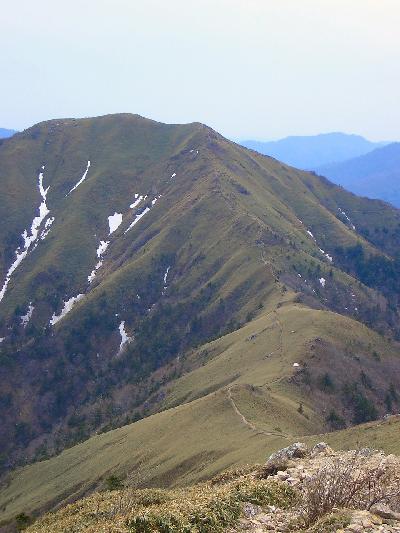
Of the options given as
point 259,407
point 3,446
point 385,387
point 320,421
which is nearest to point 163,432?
point 259,407

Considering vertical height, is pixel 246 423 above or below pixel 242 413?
below

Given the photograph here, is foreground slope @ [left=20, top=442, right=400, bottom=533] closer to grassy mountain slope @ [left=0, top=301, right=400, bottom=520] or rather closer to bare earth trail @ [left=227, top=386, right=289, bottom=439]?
grassy mountain slope @ [left=0, top=301, right=400, bottom=520]

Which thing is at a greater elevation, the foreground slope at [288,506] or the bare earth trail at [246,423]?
the foreground slope at [288,506]

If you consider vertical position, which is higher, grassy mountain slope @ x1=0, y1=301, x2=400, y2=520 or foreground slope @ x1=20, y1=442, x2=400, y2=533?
foreground slope @ x1=20, y1=442, x2=400, y2=533

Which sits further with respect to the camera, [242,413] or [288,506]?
[242,413]

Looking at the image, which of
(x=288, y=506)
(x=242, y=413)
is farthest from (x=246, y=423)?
(x=288, y=506)

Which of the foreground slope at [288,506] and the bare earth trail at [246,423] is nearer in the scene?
the foreground slope at [288,506]

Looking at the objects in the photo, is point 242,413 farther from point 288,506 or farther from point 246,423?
point 288,506

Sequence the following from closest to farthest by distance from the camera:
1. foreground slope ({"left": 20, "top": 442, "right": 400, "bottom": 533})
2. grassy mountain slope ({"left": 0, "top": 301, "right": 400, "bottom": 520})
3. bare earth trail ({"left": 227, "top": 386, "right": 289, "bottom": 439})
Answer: foreground slope ({"left": 20, "top": 442, "right": 400, "bottom": 533}) → bare earth trail ({"left": 227, "top": 386, "right": 289, "bottom": 439}) → grassy mountain slope ({"left": 0, "top": 301, "right": 400, "bottom": 520})

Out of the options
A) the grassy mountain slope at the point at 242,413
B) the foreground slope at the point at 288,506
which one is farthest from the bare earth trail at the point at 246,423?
the foreground slope at the point at 288,506

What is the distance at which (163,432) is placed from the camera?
9462 centimetres

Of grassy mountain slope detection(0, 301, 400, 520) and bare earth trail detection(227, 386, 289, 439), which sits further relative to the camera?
grassy mountain slope detection(0, 301, 400, 520)

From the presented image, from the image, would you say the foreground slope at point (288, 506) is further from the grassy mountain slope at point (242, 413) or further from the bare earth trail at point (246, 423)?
the bare earth trail at point (246, 423)

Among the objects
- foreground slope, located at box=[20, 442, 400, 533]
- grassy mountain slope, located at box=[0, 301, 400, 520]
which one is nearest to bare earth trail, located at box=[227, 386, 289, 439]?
grassy mountain slope, located at box=[0, 301, 400, 520]
